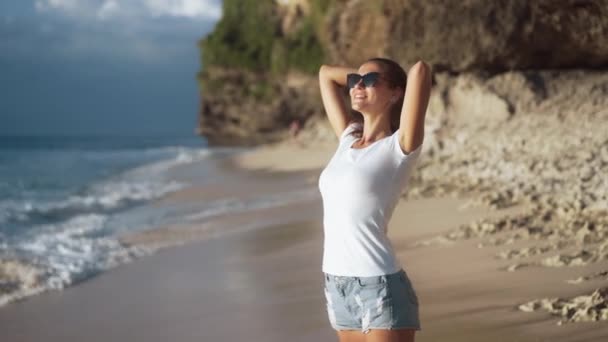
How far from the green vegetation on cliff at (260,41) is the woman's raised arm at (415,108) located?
33.8m

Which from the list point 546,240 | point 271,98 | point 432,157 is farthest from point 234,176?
point 271,98

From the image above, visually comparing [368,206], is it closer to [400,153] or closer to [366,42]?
[400,153]

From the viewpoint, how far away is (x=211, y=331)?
5.14 meters

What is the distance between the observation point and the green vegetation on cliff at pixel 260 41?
3834 cm

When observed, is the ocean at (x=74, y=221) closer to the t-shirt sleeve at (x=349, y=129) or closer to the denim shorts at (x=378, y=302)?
the t-shirt sleeve at (x=349, y=129)

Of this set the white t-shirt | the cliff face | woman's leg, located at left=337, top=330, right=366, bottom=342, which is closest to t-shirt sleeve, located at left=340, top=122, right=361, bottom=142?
the white t-shirt

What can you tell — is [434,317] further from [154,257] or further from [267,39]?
[267,39]

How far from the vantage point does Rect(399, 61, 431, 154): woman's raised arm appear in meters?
2.56

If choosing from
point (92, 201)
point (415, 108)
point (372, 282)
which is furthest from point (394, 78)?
point (92, 201)

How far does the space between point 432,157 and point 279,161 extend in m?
9.97

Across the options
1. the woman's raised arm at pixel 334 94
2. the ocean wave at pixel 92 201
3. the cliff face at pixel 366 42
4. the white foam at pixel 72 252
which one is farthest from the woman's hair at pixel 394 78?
the ocean wave at pixel 92 201

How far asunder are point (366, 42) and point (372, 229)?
64.5 feet

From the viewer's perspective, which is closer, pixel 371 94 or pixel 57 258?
pixel 371 94

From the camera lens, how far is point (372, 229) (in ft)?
8.42
